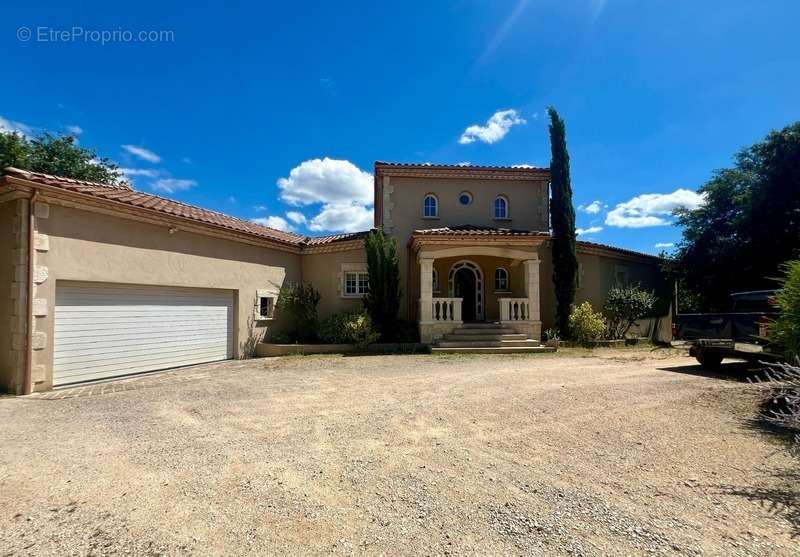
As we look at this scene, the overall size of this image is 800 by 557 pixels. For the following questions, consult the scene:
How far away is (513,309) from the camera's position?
43.1 ft

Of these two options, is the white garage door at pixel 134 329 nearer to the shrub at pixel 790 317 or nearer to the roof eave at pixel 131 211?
the roof eave at pixel 131 211

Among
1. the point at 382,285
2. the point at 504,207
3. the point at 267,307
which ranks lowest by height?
the point at 267,307

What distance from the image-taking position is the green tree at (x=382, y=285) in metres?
12.9

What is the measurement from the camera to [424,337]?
41.4 feet

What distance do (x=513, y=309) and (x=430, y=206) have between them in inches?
215

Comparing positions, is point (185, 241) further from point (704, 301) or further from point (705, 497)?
point (704, 301)

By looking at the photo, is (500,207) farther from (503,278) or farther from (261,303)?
(261,303)

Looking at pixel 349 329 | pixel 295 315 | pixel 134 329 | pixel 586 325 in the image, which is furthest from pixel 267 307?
pixel 586 325

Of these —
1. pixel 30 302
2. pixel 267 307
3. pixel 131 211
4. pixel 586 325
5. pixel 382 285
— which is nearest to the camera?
pixel 30 302

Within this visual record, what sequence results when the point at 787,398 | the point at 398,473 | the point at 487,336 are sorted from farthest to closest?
the point at 487,336 → the point at 398,473 → the point at 787,398

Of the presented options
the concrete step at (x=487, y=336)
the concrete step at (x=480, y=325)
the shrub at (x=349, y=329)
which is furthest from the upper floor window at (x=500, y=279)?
the shrub at (x=349, y=329)

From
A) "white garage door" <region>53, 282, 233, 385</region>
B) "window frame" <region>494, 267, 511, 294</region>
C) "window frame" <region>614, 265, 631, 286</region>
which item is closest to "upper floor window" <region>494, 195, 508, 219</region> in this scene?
"window frame" <region>494, 267, 511, 294</region>

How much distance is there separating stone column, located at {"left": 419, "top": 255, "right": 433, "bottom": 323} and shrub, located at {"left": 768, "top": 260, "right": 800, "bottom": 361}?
8.40 m

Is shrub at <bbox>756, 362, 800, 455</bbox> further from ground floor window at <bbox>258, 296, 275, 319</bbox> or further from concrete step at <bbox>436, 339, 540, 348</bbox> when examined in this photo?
ground floor window at <bbox>258, 296, 275, 319</bbox>
